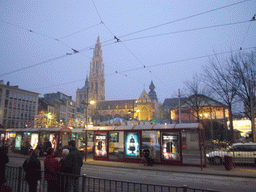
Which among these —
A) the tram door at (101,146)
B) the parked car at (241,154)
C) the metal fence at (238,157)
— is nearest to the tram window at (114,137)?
the tram door at (101,146)

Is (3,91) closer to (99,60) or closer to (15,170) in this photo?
(15,170)

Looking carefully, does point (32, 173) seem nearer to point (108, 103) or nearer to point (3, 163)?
point (3, 163)

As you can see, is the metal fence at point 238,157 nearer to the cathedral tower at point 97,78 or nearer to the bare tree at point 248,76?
the bare tree at point 248,76

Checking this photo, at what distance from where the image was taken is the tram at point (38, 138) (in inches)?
881

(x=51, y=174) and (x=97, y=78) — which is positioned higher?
(x=97, y=78)

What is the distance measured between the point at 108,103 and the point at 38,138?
110m

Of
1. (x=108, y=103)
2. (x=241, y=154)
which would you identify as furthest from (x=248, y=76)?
(x=108, y=103)

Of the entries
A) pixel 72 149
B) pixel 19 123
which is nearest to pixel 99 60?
pixel 19 123

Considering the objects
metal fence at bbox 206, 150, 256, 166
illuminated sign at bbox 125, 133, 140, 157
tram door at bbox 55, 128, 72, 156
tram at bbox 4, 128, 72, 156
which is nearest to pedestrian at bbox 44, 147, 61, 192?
illuminated sign at bbox 125, 133, 140, 157

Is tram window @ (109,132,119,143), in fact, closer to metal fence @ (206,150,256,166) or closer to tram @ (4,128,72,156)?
tram @ (4,128,72,156)

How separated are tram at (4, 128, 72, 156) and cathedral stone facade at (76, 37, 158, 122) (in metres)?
78.9

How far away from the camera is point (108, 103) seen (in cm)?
13375

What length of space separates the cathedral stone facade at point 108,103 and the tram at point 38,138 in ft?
259

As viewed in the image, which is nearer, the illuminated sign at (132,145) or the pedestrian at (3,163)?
the pedestrian at (3,163)
